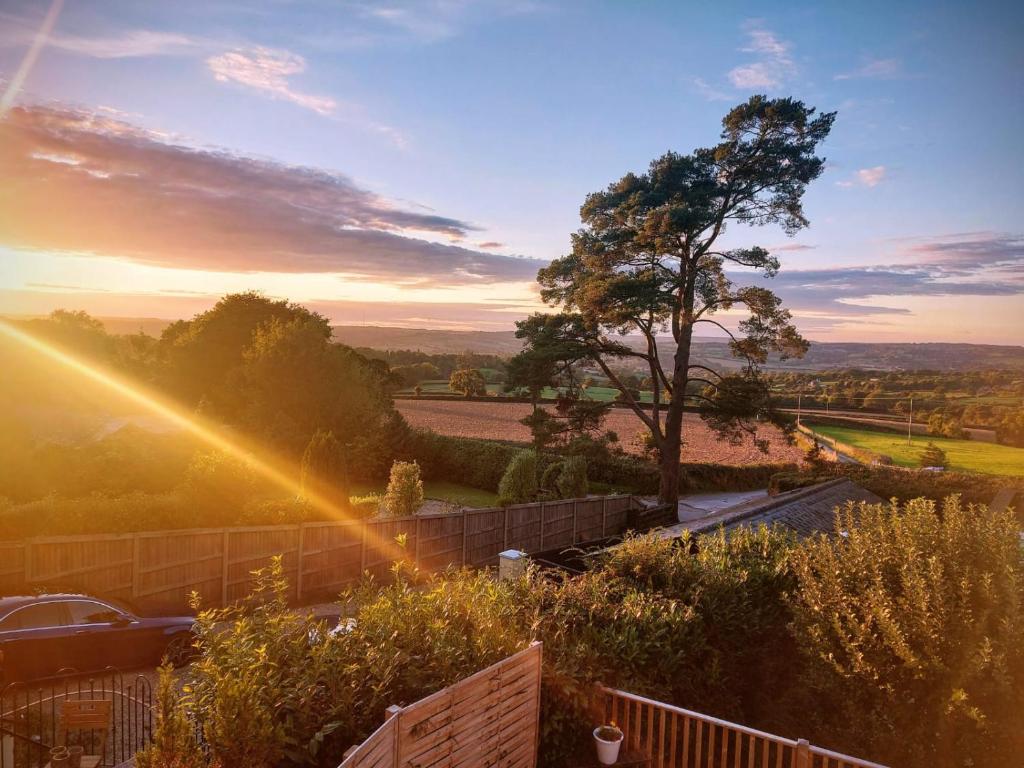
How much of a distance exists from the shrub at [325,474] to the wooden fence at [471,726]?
11.4m

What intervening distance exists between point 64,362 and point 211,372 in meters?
6.83

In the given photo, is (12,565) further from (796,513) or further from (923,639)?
(796,513)

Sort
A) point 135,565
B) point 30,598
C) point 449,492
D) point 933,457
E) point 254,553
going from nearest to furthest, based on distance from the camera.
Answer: point 30,598, point 135,565, point 254,553, point 449,492, point 933,457

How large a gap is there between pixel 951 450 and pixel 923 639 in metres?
42.0

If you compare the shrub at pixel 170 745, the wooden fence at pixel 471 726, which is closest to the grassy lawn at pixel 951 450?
the wooden fence at pixel 471 726

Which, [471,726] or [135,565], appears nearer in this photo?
[471,726]

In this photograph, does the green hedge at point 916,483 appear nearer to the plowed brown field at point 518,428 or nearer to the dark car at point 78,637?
the plowed brown field at point 518,428

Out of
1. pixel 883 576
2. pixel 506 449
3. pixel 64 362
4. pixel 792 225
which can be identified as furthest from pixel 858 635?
pixel 64 362

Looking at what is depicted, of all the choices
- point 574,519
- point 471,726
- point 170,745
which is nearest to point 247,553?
point 471,726

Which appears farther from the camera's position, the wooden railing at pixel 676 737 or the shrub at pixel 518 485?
the shrub at pixel 518 485

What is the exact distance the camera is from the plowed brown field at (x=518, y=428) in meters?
39.0

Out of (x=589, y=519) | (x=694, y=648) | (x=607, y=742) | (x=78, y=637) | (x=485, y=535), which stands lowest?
(x=589, y=519)

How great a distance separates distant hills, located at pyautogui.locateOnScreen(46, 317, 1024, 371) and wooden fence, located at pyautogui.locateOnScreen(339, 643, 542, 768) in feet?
71.5

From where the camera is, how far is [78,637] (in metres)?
7.86
